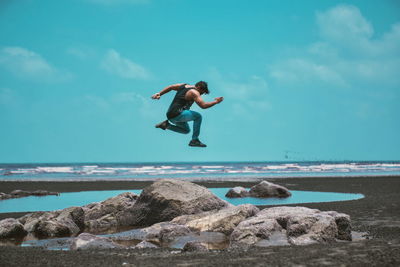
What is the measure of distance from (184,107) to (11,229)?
7650 mm

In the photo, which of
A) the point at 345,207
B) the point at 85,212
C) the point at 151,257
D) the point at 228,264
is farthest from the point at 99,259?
the point at 345,207

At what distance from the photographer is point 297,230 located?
12.3m

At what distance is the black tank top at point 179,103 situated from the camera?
11.1 meters

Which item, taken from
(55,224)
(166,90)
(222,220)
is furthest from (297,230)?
(55,224)

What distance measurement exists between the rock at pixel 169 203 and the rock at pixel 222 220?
1.39m

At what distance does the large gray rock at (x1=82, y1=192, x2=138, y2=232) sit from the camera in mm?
17656

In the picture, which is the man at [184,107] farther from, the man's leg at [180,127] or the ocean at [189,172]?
the ocean at [189,172]

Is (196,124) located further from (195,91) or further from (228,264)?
(228,264)

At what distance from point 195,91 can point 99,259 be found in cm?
444

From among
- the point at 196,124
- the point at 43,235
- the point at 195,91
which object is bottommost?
the point at 43,235

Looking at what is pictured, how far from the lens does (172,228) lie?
13695 millimetres

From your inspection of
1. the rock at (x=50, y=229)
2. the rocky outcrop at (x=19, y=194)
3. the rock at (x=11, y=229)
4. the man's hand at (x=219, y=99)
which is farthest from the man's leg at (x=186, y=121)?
the rocky outcrop at (x=19, y=194)

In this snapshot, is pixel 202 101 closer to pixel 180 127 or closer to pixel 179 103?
pixel 179 103

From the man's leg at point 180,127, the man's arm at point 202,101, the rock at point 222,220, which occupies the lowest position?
the rock at point 222,220
